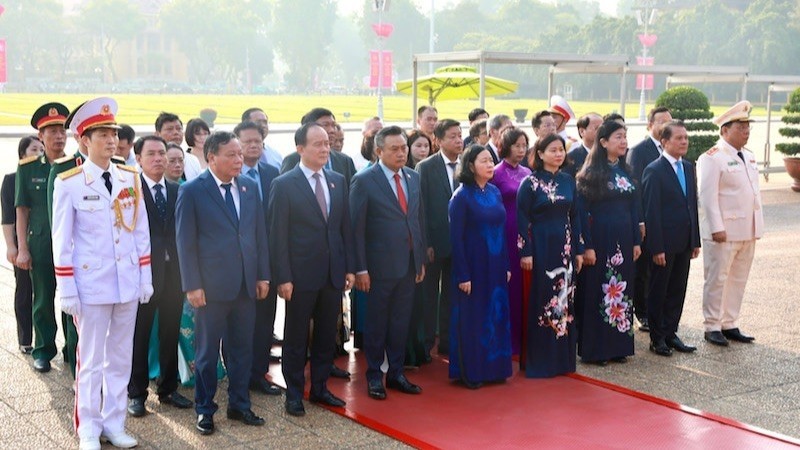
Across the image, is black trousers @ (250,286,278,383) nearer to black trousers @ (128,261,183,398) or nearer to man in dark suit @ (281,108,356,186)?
black trousers @ (128,261,183,398)

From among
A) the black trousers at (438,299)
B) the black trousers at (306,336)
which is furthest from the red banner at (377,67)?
the black trousers at (306,336)

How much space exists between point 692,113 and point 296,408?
13.1 meters

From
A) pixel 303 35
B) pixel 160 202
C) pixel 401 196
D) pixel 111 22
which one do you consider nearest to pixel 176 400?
pixel 160 202

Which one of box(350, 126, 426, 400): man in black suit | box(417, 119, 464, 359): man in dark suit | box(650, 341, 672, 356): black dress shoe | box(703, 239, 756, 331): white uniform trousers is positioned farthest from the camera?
box(703, 239, 756, 331): white uniform trousers

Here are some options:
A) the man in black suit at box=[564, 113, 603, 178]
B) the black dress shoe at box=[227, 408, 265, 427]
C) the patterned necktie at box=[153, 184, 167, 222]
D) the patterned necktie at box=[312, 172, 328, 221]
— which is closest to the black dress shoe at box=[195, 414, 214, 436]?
the black dress shoe at box=[227, 408, 265, 427]

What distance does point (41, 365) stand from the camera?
6.73 meters

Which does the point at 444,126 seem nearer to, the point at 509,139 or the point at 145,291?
the point at 509,139

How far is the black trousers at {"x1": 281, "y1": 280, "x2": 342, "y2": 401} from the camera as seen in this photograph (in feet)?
19.3

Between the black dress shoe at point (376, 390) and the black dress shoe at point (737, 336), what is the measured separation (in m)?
3.16

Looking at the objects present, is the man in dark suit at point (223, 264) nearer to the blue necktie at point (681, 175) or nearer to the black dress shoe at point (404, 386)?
the black dress shoe at point (404, 386)

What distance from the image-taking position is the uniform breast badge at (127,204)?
17.0ft

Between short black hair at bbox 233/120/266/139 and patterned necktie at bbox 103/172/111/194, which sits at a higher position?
short black hair at bbox 233/120/266/139

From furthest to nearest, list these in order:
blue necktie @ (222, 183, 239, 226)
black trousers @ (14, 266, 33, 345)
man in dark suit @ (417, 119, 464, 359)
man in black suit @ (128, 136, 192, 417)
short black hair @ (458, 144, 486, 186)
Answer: black trousers @ (14, 266, 33, 345), man in dark suit @ (417, 119, 464, 359), short black hair @ (458, 144, 486, 186), man in black suit @ (128, 136, 192, 417), blue necktie @ (222, 183, 239, 226)

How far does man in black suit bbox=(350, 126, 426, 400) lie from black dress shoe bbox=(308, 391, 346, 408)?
0.29 meters
